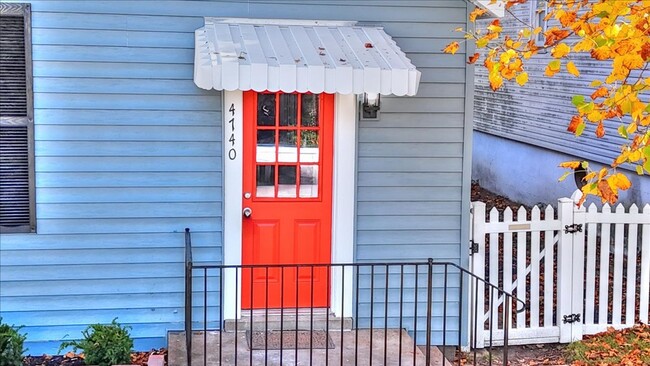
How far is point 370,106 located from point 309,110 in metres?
0.47

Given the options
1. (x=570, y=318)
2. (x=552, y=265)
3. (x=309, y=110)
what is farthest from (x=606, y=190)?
(x=570, y=318)

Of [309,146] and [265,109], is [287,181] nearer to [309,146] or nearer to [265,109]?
[309,146]

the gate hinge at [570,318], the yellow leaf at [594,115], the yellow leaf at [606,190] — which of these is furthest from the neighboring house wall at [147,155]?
the yellow leaf at [606,190]

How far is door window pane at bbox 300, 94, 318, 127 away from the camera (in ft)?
21.2

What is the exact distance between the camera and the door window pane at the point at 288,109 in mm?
6422

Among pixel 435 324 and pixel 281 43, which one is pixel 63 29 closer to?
pixel 281 43

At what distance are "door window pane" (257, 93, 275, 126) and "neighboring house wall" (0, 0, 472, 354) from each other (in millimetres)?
332

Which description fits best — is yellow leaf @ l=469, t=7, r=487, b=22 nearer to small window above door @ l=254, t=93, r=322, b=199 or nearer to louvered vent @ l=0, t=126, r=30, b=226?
small window above door @ l=254, t=93, r=322, b=199

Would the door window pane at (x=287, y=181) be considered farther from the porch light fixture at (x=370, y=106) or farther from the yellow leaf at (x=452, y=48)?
the yellow leaf at (x=452, y=48)

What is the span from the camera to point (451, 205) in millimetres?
6664

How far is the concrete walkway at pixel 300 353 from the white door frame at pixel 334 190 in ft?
0.96

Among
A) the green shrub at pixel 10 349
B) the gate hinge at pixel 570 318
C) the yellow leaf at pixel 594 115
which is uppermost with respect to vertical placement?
the yellow leaf at pixel 594 115

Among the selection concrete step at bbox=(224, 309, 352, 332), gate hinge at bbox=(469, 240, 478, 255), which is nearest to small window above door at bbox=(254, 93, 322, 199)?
concrete step at bbox=(224, 309, 352, 332)

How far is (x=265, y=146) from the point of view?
21.1ft
